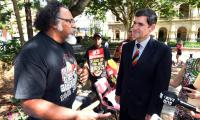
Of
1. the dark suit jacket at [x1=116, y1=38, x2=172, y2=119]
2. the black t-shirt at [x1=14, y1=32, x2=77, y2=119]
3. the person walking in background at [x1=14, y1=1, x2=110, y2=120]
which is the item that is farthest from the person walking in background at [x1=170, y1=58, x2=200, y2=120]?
the black t-shirt at [x1=14, y1=32, x2=77, y2=119]

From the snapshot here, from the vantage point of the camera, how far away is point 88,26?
45.1 m

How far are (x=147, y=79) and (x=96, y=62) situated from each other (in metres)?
1.77

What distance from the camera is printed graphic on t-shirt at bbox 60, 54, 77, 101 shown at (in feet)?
7.47

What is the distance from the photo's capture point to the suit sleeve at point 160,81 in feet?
10.2

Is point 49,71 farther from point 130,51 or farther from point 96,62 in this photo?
point 96,62

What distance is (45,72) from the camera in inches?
81.7

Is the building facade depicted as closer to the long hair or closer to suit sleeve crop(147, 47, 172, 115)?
suit sleeve crop(147, 47, 172, 115)

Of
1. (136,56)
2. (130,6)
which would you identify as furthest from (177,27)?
(136,56)

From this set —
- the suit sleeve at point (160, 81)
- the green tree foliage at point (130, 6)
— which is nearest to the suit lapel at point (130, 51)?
the suit sleeve at point (160, 81)

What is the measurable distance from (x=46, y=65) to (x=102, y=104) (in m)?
2.56

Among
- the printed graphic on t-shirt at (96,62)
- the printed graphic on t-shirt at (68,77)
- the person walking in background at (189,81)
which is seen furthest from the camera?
the printed graphic on t-shirt at (96,62)

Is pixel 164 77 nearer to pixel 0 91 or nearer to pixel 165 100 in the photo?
pixel 165 100

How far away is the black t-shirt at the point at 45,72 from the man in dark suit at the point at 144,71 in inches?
41.8

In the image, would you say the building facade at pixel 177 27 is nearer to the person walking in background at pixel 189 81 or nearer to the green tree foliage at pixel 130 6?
the green tree foliage at pixel 130 6
